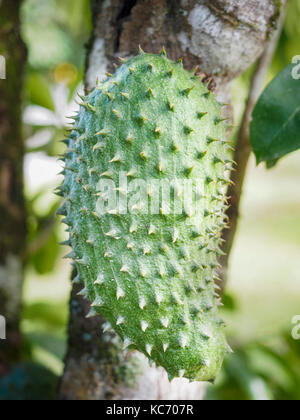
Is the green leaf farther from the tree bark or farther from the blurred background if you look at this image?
the tree bark

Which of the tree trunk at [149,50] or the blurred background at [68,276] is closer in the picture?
the tree trunk at [149,50]

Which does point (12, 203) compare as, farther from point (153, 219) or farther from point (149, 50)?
point (153, 219)

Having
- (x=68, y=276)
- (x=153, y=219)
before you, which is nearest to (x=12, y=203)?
(x=68, y=276)

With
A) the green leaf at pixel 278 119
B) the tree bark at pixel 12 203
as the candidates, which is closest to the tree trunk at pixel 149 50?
the green leaf at pixel 278 119

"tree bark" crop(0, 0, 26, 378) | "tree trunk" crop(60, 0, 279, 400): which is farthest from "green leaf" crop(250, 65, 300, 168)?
"tree bark" crop(0, 0, 26, 378)

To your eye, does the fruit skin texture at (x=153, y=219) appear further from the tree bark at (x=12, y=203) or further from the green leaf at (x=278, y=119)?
the tree bark at (x=12, y=203)

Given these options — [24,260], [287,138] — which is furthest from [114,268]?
[24,260]
